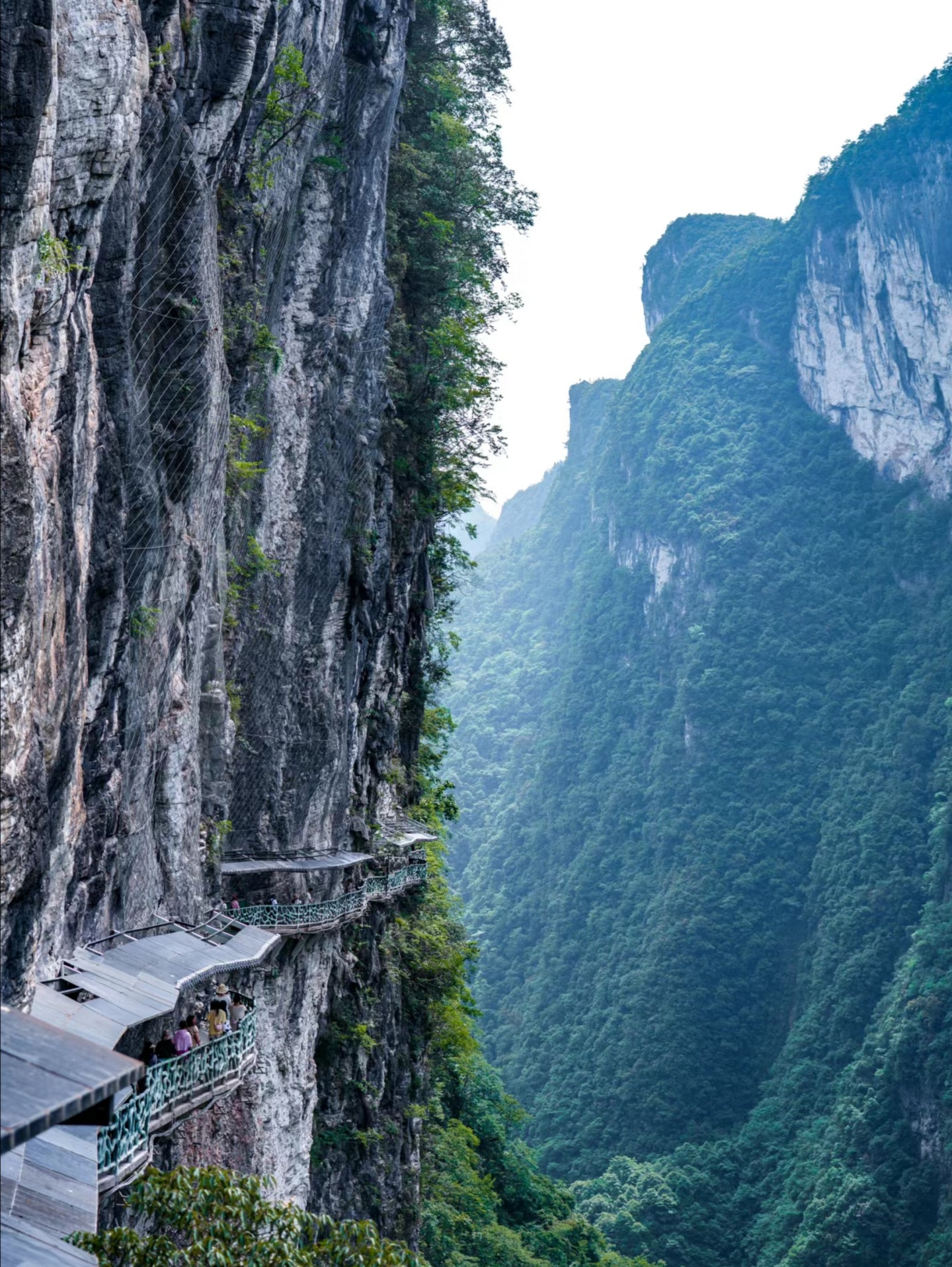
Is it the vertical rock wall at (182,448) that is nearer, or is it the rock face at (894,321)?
the vertical rock wall at (182,448)

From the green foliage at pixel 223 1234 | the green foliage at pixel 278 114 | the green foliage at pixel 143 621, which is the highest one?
the green foliage at pixel 278 114

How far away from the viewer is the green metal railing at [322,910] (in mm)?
13867

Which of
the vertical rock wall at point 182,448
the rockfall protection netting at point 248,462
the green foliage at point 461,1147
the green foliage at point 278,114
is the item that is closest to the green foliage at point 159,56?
the vertical rock wall at point 182,448

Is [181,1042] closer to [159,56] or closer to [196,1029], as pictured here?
[196,1029]

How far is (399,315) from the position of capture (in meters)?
21.0

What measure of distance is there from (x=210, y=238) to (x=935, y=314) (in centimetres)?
7957

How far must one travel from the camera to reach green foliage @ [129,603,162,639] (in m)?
9.28

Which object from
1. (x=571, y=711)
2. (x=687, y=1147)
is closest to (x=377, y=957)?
(x=687, y=1147)

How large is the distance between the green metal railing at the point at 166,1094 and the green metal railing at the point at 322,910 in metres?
1.68

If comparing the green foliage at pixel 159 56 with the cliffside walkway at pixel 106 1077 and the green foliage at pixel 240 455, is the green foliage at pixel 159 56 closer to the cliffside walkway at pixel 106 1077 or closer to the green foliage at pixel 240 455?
the green foliage at pixel 240 455

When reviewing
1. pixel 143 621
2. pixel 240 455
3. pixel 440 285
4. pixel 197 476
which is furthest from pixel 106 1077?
pixel 440 285

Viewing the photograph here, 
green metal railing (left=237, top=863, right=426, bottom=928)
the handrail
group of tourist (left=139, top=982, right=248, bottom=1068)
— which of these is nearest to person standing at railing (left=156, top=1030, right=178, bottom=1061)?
group of tourist (left=139, top=982, right=248, bottom=1068)

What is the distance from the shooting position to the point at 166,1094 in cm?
852

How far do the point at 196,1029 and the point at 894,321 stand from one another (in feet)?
275
